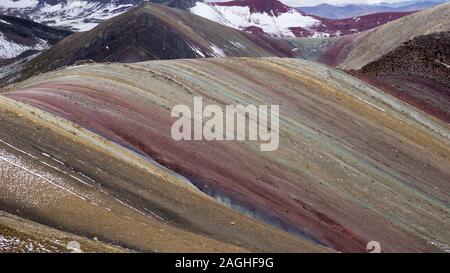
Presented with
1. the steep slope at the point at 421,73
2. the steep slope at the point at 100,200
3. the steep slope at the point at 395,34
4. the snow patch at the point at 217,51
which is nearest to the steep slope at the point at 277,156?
the steep slope at the point at 100,200

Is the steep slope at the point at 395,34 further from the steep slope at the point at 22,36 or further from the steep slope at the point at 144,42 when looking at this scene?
the steep slope at the point at 22,36

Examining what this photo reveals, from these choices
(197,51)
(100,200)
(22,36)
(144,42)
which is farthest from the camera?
A: (22,36)

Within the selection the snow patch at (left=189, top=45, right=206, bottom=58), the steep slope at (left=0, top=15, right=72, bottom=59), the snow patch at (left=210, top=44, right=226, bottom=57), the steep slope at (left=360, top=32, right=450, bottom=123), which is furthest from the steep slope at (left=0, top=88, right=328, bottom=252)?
the steep slope at (left=0, top=15, right=72, bottom=59)

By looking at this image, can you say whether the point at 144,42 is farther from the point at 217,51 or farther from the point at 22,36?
the point at 22,36

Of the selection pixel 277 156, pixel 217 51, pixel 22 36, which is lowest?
pixel 22 36

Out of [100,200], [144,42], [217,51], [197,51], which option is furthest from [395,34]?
[100,200]
